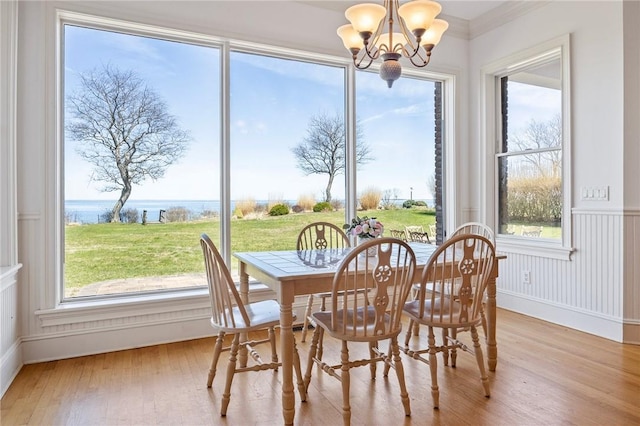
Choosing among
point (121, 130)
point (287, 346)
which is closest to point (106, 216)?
point (121, 130)

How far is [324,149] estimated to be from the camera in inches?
156

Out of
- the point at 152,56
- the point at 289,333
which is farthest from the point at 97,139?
the point at 289,333

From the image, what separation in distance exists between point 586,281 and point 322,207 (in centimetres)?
236

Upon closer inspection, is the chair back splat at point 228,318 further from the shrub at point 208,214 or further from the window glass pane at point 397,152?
the window glass pane at point 397,152

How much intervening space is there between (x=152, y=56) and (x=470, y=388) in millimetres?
3357

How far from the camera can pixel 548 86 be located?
383 cm

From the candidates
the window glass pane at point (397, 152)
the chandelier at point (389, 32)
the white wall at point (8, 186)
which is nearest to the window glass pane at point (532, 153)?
the window glass pane at point (397, 152)

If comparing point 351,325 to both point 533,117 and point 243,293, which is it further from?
point 533,117

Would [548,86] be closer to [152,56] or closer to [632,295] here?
[632,295]

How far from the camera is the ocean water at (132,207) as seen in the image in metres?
3.07

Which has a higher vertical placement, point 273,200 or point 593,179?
point 593,179

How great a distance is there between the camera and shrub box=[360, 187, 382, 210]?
412 cm

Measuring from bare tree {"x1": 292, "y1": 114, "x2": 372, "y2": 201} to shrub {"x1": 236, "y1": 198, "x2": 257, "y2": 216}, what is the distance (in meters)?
0.57

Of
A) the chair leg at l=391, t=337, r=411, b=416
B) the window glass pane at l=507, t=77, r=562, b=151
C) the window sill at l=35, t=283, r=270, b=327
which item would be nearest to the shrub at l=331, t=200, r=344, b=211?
the window sill at l=35, t=283, r=270, b=327
